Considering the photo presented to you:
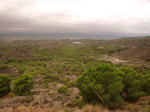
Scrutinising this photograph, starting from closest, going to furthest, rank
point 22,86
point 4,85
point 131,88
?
point 131,88 < point 22,86 < point 4,85

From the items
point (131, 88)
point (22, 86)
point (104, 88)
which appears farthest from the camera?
point (22, 86)

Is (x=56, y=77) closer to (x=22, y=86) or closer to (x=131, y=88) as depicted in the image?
(x=22, y=86)

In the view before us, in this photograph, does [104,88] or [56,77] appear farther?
[56,77]

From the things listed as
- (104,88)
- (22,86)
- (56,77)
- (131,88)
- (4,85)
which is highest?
(104,88)

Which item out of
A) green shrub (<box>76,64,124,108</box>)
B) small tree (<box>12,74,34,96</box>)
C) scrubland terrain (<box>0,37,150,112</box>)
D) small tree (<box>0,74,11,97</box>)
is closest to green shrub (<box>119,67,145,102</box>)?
scrubland terrain (<box>0,37,150,112</box>)

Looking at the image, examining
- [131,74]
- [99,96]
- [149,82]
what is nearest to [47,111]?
[99,96]

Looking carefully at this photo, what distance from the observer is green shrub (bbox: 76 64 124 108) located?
9594 millimetres

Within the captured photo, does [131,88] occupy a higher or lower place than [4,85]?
higher

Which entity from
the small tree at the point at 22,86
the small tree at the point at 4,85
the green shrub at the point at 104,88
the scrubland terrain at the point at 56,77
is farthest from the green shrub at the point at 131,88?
the small tree at the point at 4,85

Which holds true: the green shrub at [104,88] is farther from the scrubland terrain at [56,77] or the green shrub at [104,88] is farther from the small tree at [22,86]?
the small tree at [22,86]

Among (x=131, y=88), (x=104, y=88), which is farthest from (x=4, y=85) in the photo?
(x=131, y=88)

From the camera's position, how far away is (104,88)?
393 inches

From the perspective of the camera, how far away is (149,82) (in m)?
13.7

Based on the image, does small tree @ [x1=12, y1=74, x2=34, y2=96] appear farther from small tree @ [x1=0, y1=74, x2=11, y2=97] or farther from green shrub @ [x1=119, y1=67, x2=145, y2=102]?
green shrub @ [x1=119, y1=67, x2=145, y2=102]
